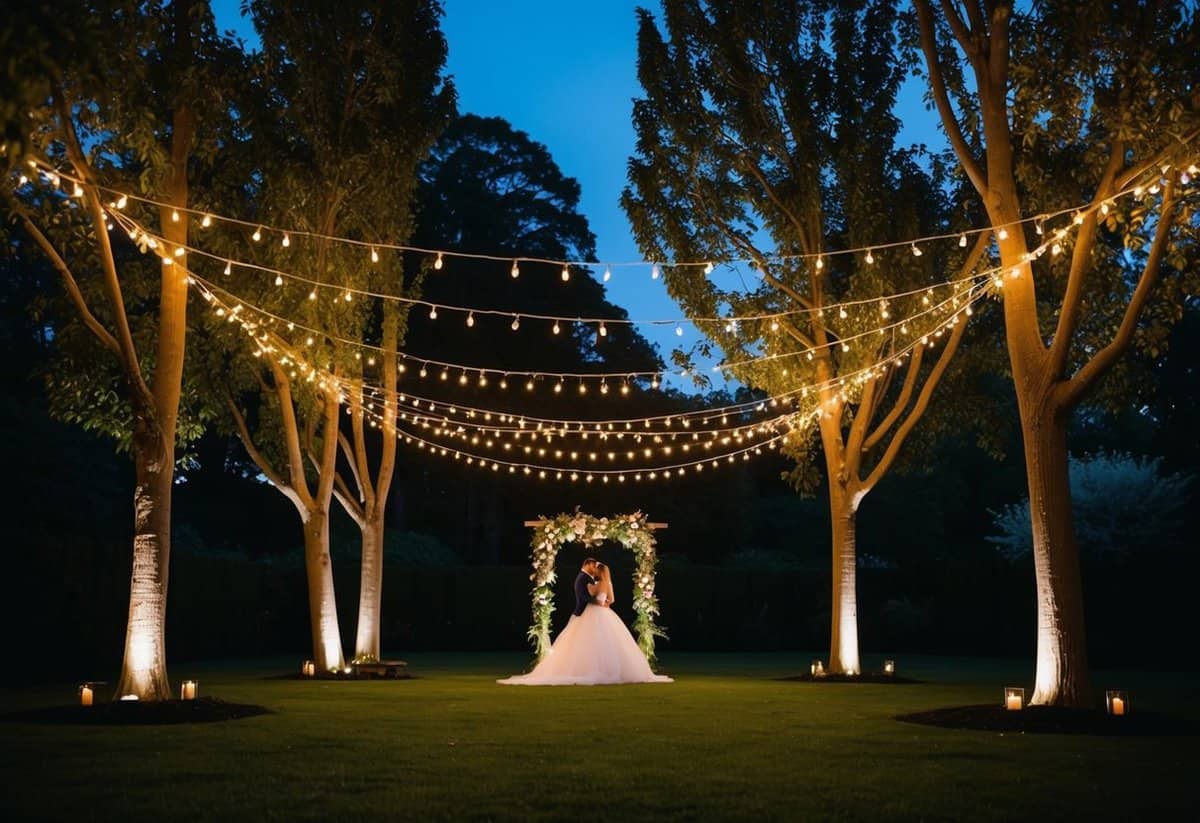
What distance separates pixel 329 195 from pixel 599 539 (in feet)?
22.5

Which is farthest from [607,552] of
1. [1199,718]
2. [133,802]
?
[133,802]

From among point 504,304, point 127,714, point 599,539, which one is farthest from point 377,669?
point 504,304

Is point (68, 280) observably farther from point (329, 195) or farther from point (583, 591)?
point (583, 591)

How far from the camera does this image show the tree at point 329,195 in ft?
50.1

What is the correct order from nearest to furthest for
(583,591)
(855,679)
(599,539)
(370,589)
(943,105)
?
(943,105), (855,679), (583,591), (370,589), (599,539)

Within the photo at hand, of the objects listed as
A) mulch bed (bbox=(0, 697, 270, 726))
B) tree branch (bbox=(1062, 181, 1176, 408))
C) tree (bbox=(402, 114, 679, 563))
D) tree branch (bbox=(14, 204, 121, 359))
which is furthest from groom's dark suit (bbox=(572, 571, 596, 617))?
tree (bbox=(402, 114, 679, 563))

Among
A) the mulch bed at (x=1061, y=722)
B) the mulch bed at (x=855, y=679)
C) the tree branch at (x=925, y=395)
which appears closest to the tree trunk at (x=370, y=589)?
the mulch bed at (x=855, y=679)


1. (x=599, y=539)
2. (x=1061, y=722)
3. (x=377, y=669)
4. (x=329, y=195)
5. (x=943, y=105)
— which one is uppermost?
(x=329, y=195)

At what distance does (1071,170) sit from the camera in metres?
12.0

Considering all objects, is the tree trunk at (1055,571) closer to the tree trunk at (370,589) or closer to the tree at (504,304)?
the tree trunk at (370,589)

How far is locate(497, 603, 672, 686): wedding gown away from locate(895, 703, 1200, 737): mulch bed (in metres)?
6.68

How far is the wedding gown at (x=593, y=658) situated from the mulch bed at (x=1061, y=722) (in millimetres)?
6681

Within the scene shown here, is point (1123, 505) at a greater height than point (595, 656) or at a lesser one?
greater

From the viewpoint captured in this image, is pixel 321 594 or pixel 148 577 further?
pixel 321 594
